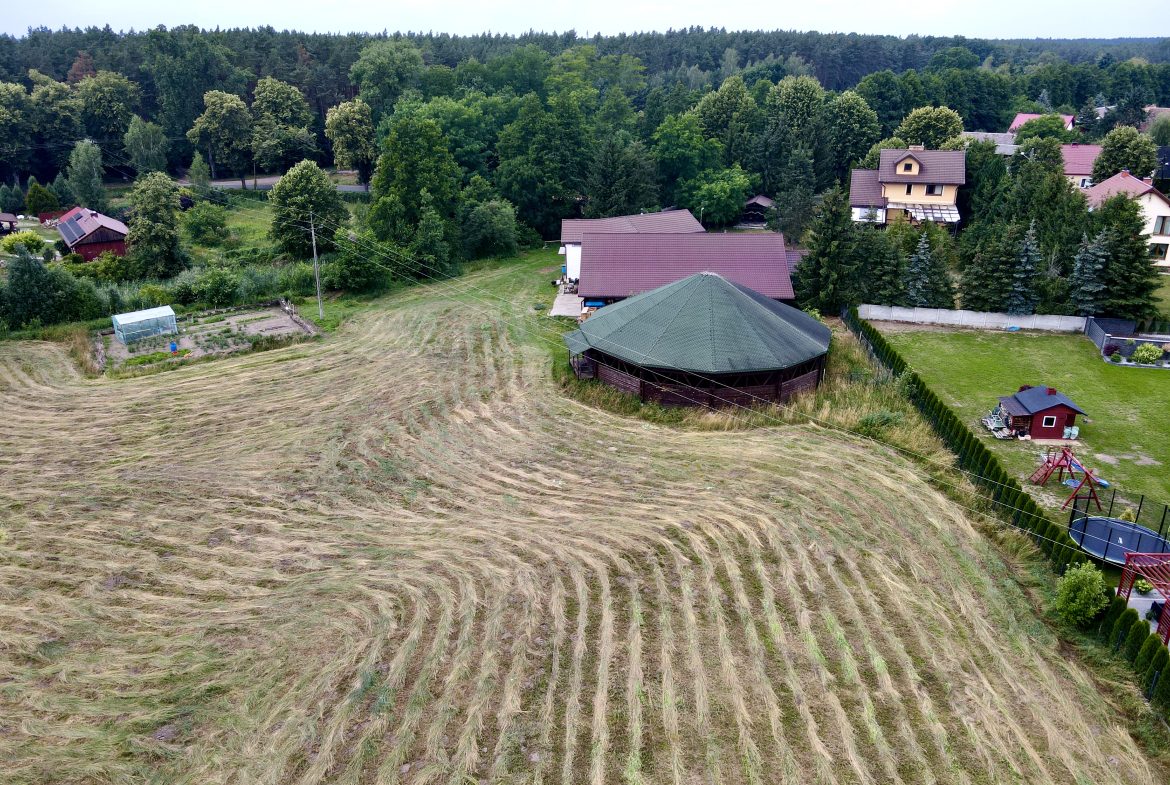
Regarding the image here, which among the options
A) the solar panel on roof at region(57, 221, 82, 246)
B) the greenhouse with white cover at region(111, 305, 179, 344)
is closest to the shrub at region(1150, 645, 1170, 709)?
the greenhouse with white cover at region(111, 305, 179, 344)

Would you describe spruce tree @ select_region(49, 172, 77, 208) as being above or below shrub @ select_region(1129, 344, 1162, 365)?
above

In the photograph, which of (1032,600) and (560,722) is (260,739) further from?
(1032,600)

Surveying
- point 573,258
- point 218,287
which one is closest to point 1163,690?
point 573,258

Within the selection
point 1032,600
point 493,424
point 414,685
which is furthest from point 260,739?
point 1032,600

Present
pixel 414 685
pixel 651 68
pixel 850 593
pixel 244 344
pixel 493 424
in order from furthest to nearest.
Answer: pixel 651 68 < pixel 244 344 < pixel 493 424 < pixel 850 593 < pixel 414 685

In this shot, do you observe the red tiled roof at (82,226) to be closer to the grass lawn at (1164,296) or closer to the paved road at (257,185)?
the paved road at (257,185)

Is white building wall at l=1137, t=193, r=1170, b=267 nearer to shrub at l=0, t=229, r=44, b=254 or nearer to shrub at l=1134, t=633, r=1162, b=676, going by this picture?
Answer: shrub at l=1134, t=633, r=1162, b=676

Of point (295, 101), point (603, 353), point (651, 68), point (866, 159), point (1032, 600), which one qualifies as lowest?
point (1032, 600)

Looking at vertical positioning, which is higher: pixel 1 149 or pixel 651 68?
pixel 651 68
